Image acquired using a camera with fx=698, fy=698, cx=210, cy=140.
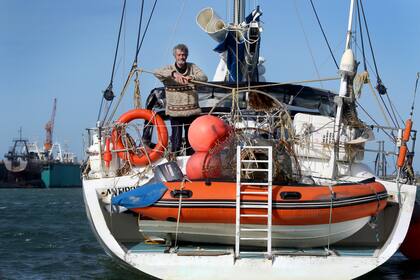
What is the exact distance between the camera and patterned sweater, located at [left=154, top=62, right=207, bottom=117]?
10.1m

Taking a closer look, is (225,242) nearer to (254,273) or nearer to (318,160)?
(254,273)

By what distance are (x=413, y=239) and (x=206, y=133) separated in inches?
189

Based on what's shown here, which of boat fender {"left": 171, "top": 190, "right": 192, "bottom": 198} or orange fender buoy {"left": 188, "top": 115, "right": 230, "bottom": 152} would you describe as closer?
boat fender {"left": 171, "top": 190, "right": 192, "bottom": 198}

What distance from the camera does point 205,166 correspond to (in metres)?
8.93

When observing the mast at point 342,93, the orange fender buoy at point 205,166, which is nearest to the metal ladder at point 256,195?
the orange fender buoy at point 205,166

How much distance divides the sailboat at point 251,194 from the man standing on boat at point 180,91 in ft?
0.63

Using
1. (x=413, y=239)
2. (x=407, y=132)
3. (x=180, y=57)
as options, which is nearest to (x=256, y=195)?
(x=407, y=132)

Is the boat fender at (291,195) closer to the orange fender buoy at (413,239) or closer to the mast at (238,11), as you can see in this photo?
the orange fender buoy at (413,239)

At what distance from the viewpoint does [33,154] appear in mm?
101062

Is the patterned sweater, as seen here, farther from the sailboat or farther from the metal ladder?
the metal ladder

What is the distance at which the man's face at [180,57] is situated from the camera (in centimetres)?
1004

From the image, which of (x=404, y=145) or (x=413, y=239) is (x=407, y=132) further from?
(x=413, y=239)

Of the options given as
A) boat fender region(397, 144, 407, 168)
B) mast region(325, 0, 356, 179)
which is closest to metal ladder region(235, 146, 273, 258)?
mast region(325, 0, 356, 179)

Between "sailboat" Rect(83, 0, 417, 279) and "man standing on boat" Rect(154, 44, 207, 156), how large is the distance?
19 centimetres
